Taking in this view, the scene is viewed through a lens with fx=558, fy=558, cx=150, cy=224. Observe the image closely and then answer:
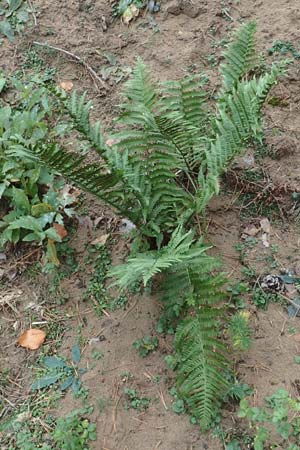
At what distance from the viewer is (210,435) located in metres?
2.80

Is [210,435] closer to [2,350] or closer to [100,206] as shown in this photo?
[2,350]

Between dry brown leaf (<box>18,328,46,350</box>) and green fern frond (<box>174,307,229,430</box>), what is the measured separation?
84 centimetres

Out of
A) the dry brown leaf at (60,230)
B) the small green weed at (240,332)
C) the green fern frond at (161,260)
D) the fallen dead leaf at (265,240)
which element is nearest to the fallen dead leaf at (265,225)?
the fallen dead leaf at (265,240)

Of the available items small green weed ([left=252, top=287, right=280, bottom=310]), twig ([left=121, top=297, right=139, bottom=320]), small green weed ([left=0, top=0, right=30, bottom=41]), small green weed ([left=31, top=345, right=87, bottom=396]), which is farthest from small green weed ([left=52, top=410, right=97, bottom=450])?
small green weed ([left=0, top=0, right=30, bottom=41])

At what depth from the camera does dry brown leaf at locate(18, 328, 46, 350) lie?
323cm

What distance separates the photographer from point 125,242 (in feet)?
11.5

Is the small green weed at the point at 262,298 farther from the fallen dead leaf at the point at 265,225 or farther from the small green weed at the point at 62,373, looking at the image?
the small green weed at the point at 62,373

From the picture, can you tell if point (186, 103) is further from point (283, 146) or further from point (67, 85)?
point (67, 85)

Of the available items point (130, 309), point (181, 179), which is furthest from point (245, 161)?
point (130, 309)

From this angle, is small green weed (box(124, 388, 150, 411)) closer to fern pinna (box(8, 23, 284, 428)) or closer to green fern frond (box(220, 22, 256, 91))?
fern pinna (box(8, 23, 284, 428))

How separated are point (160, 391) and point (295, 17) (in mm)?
2973

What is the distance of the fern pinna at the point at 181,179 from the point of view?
281cm

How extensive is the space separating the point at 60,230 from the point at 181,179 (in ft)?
2.79

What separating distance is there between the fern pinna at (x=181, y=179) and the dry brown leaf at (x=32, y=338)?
57 centimetres
